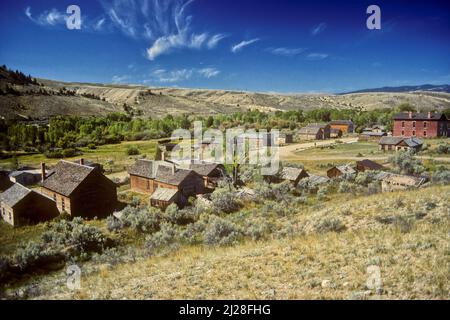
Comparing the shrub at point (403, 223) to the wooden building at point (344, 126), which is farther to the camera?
the wooden building at point (344, 126)

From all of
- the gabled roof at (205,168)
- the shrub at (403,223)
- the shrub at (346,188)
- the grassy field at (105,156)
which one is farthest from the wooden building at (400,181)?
the grassy field at (105,156)

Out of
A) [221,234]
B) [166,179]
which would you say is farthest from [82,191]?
[221,234]

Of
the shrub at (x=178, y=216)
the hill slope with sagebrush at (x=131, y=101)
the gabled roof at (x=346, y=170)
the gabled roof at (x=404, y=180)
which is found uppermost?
the hill slope with sagebrush at (x=131, y=101)

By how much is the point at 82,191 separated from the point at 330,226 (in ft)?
49.3

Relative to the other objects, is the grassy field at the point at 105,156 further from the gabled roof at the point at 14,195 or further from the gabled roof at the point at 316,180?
the gabled roof at the point at 316,180

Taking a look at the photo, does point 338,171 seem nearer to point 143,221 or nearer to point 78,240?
point 143,221

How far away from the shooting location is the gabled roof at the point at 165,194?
22625mm

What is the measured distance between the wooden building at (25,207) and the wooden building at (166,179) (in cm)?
660

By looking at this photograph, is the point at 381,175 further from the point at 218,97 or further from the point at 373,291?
the point at 218,97

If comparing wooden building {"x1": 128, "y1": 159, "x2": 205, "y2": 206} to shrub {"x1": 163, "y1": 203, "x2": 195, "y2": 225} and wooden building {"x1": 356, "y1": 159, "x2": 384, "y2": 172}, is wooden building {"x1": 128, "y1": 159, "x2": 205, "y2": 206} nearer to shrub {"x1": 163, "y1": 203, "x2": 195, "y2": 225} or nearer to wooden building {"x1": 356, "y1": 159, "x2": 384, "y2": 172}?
shrub {"x1": 163, "y1": 203, "x2": 195, "y2": 225}

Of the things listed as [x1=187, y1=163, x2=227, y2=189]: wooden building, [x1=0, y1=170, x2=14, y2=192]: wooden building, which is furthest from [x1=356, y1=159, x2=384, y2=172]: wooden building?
[x1=0, y1=170, x2=14, y2=192]: wooden building

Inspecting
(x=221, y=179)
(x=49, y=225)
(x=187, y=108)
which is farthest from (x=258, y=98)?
(x=49, y=225)

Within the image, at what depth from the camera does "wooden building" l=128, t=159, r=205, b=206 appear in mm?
24625

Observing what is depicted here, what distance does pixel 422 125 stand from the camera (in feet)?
179
